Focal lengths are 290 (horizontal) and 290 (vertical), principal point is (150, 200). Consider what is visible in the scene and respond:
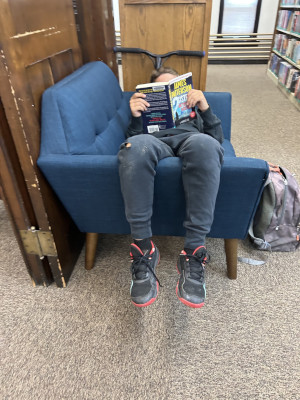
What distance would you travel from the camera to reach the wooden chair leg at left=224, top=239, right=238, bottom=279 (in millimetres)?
1294

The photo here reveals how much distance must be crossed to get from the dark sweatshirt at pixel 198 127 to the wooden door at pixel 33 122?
1.34 feet

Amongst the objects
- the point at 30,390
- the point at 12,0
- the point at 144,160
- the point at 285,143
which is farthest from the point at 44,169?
the point at 285,143

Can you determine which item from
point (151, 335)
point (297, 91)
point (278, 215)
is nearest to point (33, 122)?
point (151, 335)

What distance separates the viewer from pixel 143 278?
42.8 inches

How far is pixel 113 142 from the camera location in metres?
1.44

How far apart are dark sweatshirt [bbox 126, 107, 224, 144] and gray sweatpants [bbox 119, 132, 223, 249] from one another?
287mm

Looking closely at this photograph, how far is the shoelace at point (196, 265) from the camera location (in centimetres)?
110

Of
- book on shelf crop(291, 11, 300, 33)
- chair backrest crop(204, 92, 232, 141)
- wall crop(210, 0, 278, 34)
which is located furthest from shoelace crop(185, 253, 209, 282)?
wall crop(210, 0, 278, 34)

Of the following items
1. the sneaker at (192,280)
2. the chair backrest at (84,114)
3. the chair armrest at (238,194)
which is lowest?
the sneaker at (192,280)

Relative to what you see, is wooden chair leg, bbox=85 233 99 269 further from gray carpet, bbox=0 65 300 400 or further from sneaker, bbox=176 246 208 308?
sneaker, bbox=176 246 208 308

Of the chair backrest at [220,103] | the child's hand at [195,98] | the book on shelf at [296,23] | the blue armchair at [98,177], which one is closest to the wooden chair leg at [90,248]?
the blue armchair at [98,177]

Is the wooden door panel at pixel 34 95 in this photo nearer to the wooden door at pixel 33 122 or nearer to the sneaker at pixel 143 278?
the wooden door at pixel 33 122

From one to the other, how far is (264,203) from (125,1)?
150 cm

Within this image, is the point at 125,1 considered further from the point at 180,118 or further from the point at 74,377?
the point at 74,377
